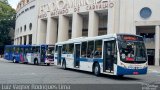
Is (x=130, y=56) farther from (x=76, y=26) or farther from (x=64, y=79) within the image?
(x=76, y=26)

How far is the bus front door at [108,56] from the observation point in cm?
1823

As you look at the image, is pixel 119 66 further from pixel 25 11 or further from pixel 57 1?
pixel 25 11

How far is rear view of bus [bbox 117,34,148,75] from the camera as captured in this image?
17.5 meters

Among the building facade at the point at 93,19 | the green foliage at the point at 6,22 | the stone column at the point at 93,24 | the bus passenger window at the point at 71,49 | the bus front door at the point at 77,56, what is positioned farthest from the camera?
the green foliage at the point at 6,22

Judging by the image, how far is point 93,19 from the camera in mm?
48812

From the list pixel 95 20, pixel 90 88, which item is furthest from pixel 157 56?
pixel 90 88

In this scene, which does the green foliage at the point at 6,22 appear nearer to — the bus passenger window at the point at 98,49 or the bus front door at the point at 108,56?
the bus passenger window at the point at 98,49

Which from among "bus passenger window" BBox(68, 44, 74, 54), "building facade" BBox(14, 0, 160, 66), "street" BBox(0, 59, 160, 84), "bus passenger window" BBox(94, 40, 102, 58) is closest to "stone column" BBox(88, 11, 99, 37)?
"building facade" BBox(14, 0, 160, 66)

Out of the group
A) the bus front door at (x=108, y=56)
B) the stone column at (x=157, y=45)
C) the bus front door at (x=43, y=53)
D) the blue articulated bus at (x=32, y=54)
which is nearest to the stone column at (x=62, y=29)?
the blue articulated bus at (x=32, y=54)

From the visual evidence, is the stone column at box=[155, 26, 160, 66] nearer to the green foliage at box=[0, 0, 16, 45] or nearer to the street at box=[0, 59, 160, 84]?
the street at box=[0, 59, 160, 84]

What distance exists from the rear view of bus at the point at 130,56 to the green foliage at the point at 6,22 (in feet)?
225

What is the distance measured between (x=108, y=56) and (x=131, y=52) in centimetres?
166

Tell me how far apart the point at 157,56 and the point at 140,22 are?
5.50 meters

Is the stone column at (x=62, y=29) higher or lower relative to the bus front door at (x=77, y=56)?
higher
